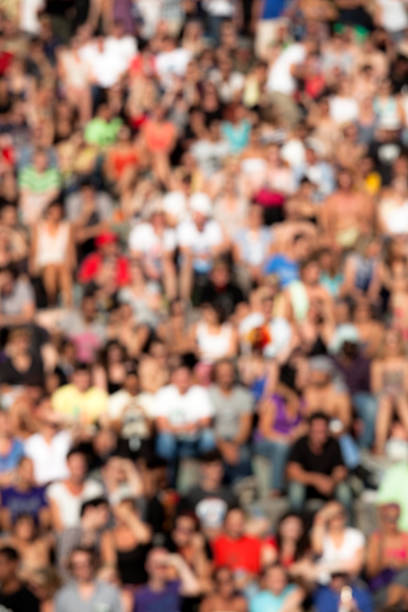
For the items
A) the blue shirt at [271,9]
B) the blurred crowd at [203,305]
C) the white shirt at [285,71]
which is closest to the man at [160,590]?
the blurred crowd at [203,305]

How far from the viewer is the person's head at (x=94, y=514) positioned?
10906 mm

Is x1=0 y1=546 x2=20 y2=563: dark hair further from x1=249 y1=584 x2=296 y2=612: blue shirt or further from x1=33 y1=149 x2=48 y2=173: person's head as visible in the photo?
x1=33 y1=149 x2=48 y2=173: person's head

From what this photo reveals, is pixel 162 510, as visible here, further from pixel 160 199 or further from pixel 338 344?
pixel 160 199

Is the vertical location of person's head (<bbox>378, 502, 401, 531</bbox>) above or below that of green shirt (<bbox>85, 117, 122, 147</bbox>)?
below

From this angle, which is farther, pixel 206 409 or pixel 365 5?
pixel 365 5

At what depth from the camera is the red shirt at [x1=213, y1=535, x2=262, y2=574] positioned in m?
10.9

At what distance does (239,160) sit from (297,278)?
7.66ft

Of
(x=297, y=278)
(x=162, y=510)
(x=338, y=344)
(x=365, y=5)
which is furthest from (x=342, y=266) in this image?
(x=365, y=5)

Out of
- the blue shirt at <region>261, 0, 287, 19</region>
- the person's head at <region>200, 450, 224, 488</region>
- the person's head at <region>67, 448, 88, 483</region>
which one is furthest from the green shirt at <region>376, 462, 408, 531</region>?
the blue shirt at <region>261, 0, 287, 19</region>

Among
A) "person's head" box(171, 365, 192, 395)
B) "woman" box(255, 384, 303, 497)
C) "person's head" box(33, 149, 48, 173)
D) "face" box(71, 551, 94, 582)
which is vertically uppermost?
"person's head" box(33, 149, 48, 173)

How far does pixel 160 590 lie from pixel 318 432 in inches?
78.7

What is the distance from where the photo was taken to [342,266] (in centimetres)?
1458

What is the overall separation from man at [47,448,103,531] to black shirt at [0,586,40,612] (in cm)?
99

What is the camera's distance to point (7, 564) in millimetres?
10344
